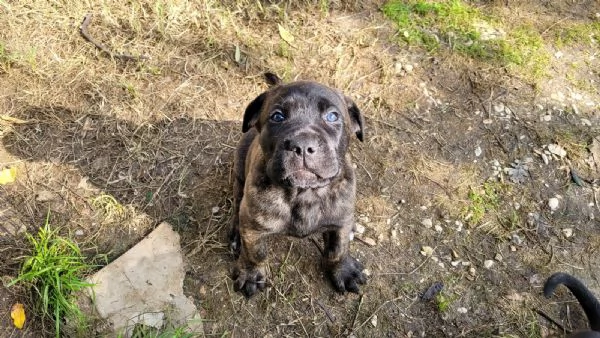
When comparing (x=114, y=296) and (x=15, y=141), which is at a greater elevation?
(x=15, y=141)

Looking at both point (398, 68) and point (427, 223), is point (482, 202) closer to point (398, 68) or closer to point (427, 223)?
point (427, 223)

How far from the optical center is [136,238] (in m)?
4.89

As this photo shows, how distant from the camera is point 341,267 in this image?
4.57 metres

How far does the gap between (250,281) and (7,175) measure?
106 inches

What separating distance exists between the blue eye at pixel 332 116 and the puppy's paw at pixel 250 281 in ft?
5.26

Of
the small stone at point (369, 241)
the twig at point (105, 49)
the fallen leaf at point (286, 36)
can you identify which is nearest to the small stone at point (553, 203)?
the small stone at point (369, 241)

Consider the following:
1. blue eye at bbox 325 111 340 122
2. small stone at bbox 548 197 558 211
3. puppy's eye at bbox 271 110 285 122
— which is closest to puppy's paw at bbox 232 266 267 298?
puppy's eye at bbox 271 110 285 122

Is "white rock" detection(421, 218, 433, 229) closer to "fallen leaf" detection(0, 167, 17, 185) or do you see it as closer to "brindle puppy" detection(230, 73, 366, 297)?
"brindle puppy" detection(230, 73, 366, 297)

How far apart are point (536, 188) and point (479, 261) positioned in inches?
43.4

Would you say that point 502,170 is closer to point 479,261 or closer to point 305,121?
point 479,261

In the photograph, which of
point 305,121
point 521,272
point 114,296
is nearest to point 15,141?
point 114,296

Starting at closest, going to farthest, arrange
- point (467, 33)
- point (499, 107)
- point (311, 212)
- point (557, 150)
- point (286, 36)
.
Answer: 1. point (311, 212)
2. point (557, 150)
3. point (499, 107)
4. point (286, 36)
5. point (467, 33)

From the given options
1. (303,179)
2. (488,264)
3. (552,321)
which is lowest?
(552,321)

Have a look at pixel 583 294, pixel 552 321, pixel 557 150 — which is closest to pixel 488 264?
pixel 552 321
